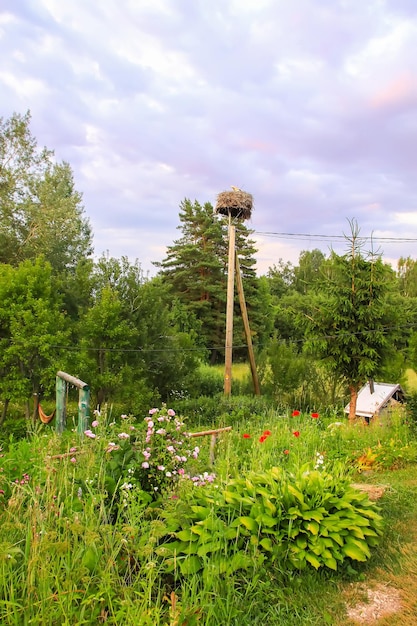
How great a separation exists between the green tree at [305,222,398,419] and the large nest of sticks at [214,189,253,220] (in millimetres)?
2987

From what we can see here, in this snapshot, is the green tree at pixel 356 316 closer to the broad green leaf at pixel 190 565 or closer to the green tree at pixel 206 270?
the broad green leaf at pixel 190 565

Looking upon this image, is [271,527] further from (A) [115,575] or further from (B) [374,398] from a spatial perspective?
(B) [374,398]

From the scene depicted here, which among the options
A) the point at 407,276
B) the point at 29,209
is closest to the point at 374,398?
the point at 29,209

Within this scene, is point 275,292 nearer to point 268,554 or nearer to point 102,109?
point 102,109

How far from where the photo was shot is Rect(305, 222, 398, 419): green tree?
8781 millimetres

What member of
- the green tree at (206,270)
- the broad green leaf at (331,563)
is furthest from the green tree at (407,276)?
the broad green leaf at (331,563)

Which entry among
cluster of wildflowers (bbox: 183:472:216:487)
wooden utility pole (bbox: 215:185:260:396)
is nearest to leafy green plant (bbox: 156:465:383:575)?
cluster of wildflowers (bbox: 183:472:216:487)

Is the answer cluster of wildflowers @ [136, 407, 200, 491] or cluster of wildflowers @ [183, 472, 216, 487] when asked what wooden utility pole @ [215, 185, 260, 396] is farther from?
cluster of wildflowers @ [183, 472, 216, 487]

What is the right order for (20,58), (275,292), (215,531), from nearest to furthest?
(215,531) → (20,58) → (275,292)

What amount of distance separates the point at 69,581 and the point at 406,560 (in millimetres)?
1891

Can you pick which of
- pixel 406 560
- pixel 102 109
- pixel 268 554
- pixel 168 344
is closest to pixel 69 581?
pixel 268 554

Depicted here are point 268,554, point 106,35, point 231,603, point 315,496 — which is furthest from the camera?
point 106,35

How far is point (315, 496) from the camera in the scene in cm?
238

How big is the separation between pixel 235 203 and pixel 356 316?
428 cm
